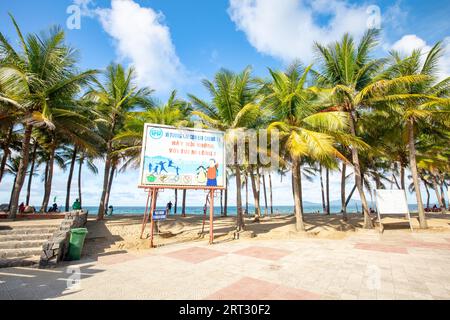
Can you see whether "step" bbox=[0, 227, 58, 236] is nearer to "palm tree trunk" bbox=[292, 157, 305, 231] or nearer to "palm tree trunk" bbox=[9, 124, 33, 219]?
"palm tree trunk" bbox=[9, 124, 33, 219]

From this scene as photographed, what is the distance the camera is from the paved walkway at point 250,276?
4.56 meters

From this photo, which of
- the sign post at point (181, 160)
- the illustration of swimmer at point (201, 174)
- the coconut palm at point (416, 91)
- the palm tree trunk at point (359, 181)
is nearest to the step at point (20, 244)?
the sign post at point (181, 160)

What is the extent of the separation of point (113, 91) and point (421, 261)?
71.1 ft

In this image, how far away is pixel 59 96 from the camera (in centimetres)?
1381

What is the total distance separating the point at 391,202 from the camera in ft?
44.4

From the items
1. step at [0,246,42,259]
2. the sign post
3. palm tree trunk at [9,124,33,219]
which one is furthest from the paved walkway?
palm tree trunk at [9,124,33,219]

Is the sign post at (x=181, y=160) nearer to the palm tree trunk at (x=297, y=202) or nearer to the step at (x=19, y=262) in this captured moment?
the step at (x=19, y=262)

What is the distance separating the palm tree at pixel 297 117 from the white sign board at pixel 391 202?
388cm

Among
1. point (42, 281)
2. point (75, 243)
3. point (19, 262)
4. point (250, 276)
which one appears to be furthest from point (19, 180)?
point (250, 276)

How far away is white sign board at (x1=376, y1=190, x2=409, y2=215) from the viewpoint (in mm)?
13328

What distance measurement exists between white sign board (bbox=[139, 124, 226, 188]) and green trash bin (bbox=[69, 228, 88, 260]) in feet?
9.84

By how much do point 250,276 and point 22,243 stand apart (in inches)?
341
